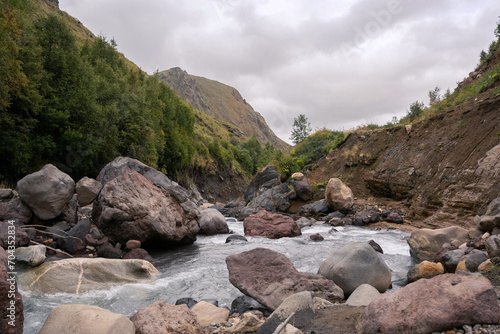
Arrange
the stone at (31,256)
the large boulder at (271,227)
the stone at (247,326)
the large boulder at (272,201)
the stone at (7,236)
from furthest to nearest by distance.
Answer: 1. the large boulder at (272,201)
2. the large boulder at (271,227)
3. the stone at (7,236)
4. the stone at (31,256)
5. the stone at (247,326)

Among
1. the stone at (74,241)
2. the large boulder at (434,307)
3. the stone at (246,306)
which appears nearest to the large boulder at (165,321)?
the stone at (246,306)

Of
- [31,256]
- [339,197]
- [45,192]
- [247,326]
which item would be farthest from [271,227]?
[247,326]

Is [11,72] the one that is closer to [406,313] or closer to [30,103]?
[30,103]

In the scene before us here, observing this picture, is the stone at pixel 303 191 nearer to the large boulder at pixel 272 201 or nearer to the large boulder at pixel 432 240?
the large boulder at pixel 272 201

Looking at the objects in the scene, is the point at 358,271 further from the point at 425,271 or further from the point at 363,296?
the point at 425,271

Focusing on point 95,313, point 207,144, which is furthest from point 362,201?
point 207,144

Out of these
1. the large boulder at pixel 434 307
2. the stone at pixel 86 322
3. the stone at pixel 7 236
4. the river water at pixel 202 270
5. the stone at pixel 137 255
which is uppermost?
the stone at pixel 7 236

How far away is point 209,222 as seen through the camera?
16406 mm

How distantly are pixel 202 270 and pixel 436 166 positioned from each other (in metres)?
13.8

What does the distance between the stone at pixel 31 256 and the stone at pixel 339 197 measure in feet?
53.3

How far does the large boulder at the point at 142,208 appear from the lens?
36.4ft

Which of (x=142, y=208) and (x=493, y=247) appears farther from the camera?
(x=142, y=208)

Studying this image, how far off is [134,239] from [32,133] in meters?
10.1

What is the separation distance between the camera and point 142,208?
11461 millimetres
